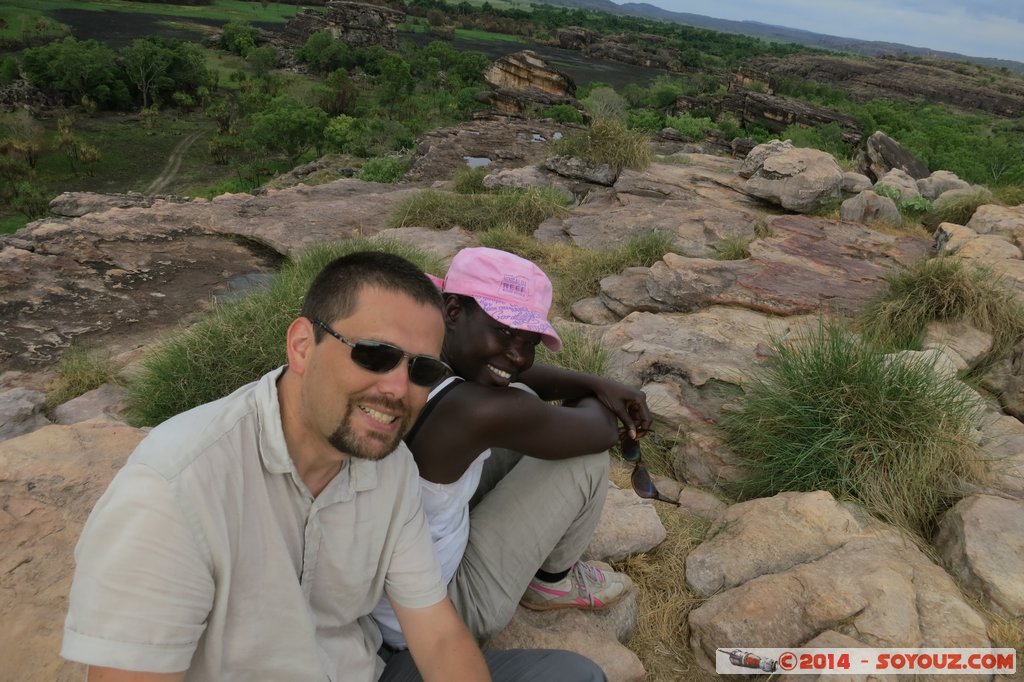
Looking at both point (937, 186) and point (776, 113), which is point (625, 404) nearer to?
point (937, 186)

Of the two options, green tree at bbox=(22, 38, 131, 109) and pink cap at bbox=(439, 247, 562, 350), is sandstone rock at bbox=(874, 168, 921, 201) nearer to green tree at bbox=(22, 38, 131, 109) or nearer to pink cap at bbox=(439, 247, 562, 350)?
pink cap at bbox=(439, 247, 562, 350)

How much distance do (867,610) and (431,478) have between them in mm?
1770

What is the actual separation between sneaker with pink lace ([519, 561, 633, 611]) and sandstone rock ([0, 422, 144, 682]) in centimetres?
139

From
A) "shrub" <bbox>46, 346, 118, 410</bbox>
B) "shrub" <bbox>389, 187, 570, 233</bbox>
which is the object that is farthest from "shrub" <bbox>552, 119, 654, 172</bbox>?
"shrub" <bbox>46, 346, 118, 410</bbox>

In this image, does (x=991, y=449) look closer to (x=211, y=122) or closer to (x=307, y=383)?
(x=307, y=383)

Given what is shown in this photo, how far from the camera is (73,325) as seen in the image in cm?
512

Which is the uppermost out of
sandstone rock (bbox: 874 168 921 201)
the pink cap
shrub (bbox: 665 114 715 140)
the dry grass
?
the pink cap

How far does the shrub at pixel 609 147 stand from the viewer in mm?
9875

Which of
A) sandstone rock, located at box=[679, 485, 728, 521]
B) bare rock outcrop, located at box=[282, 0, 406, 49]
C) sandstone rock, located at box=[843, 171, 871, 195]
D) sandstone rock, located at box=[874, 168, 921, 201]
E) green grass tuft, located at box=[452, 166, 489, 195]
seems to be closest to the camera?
sandstone rock, located at box=[679, 485, 728, 521]

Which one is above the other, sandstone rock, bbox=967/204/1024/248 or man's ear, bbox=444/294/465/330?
man's ear, bbox=444/294/465/330

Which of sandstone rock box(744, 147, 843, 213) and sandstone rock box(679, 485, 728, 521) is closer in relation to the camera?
sandstone rock box(679, 485, 728, 521)

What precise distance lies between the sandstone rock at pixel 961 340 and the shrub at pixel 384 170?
33.8 feet

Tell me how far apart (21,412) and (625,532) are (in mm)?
3585

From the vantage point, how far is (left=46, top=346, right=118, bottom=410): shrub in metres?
4.01
